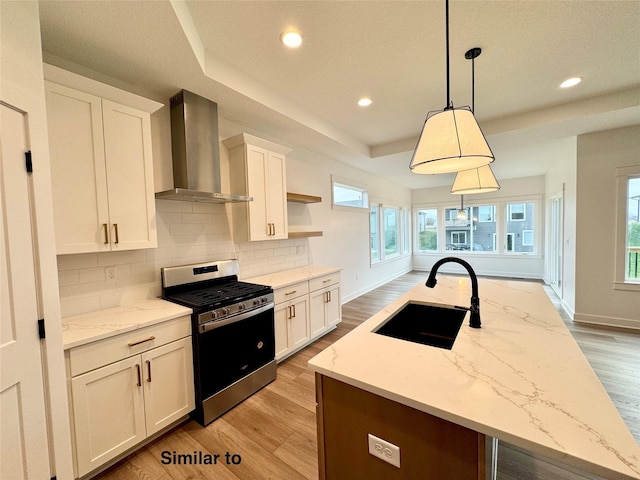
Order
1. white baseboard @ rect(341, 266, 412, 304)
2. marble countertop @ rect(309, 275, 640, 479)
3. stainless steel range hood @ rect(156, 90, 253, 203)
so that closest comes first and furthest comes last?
marble countertop @ rect(309, 275, 640, 479) → stainless steel range hood @ rect(156, 90, 253, 203) → white baseboard @ rect(341, 266, 412, 304)

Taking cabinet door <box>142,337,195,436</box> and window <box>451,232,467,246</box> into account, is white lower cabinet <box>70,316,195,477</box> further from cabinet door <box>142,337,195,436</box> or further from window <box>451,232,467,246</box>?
window <box>451,232,467,246</box>

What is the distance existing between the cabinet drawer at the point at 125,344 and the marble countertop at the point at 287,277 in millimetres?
922

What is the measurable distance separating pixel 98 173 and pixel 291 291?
1890 mm

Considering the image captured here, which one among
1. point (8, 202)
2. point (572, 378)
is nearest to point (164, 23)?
point (8, 202)

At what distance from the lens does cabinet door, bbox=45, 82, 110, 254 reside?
1589 millimetres

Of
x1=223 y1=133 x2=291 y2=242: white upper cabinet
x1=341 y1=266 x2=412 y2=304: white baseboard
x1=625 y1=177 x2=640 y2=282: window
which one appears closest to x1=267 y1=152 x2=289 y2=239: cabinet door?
x1=223 y1=133 x2=291 y2=242: white upper cabinet

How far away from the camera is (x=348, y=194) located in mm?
5219

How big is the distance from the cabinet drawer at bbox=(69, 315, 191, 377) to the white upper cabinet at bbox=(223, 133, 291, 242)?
1147mm

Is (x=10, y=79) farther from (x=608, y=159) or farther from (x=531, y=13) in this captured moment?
(x=608, y=159)

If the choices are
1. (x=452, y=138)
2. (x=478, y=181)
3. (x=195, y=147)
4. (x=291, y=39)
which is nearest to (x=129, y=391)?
(x=195, y=147)

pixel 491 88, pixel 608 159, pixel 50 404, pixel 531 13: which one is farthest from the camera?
pixel 608 159

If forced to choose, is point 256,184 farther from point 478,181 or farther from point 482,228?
point 482,228

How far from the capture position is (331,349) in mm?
1230

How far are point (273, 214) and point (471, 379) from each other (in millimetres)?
2475
